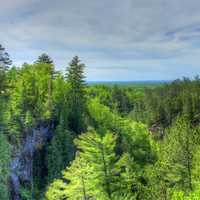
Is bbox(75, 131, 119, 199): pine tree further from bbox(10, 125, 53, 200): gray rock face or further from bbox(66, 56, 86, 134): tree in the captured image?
bbox(66, 56, 86, 134): tree

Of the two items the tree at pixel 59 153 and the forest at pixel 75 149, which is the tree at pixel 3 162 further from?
the tree at pixel 59 153

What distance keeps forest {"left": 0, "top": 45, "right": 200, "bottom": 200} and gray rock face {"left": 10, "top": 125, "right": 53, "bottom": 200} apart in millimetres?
115

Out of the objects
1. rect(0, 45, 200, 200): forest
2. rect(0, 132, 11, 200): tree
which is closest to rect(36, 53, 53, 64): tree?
rect(0, 45, 200, 200): forest

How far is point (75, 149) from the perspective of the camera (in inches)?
1854

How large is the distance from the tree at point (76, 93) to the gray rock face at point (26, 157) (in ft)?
16.2

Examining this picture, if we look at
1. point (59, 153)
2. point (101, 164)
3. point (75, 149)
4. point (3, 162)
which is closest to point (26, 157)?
point (59, 153)

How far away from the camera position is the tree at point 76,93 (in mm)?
54312

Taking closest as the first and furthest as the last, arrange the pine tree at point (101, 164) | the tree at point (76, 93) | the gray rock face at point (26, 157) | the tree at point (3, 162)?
the pine tree at point (101, 164) < the tree at point (3, 162) < the gray rock face at point (26, 157) < the tree at point (76, 93)

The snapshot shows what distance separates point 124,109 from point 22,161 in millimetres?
83820

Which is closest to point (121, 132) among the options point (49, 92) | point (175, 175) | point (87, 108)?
point (87, 108)

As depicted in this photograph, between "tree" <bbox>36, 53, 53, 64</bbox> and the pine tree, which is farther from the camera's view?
"tree" <bbox>36, 53, 53, 64</bbox>

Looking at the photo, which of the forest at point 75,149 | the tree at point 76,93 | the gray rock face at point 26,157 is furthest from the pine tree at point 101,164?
the tree at point 76,93

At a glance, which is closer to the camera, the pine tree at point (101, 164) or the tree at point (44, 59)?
the pine tree at point (101, 164)

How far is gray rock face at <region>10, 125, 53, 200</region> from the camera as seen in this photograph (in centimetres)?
4256
